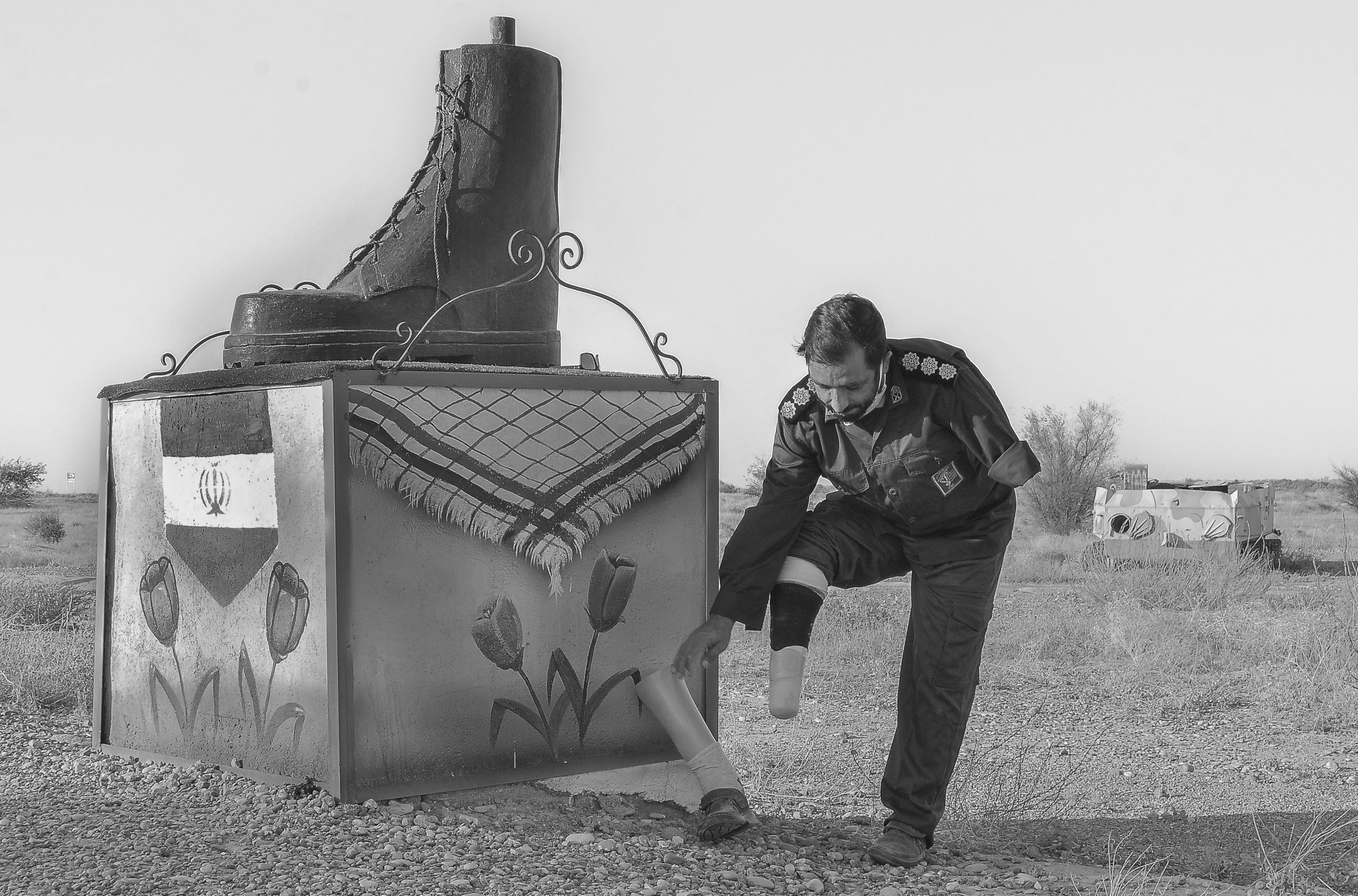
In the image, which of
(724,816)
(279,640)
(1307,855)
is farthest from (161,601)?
(1307,855)

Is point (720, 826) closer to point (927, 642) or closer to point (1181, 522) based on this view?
point (927, 642)

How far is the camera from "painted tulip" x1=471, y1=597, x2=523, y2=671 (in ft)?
13.0

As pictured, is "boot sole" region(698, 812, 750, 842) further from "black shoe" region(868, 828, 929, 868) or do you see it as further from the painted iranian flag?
the painted iranian flag

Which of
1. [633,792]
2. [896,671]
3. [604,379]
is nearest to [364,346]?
[604,379]

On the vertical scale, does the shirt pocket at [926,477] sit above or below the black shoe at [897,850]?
above

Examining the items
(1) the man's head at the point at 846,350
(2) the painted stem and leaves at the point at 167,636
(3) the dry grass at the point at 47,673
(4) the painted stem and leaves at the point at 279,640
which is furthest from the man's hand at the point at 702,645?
(3) the dry grass at the point at 47,673

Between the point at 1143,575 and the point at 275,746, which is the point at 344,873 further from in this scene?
the point at 1143,575

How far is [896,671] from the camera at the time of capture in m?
8.91

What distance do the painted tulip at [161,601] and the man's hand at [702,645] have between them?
1.72 metres

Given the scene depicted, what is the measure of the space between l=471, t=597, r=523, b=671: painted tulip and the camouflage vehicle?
1213 centimetres

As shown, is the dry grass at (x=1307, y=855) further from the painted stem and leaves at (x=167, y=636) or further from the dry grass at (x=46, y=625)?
the dry grass at (x=46, y=625)

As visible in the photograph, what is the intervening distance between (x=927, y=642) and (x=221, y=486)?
2.22 metres

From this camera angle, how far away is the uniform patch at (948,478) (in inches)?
146

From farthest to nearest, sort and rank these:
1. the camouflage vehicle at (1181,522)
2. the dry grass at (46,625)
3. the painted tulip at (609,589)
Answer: the camouflage vehicle at (1181,522) < the dry grass at (46,625) < the painted tulip at (609,589)
